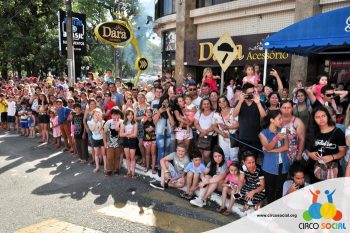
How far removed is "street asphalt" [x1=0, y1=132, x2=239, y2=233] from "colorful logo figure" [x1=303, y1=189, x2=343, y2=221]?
67.8 inches

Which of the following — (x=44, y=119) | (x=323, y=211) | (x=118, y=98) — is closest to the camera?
(x=323, y=211)

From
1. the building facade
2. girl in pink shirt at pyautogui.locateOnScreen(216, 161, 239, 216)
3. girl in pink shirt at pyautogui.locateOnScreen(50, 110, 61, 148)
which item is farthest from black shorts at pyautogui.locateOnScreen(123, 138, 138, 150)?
the building facade

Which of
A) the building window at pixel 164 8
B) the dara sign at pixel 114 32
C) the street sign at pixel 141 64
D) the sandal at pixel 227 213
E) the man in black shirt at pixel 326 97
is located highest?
the building window at pixel 164 8

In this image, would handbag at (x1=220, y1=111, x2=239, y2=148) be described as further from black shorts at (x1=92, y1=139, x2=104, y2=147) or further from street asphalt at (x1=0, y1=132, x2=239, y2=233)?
black shorts at (x1=92, y1=139, x2=104, y2=147)

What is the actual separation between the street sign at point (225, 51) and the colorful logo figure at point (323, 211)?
390 cm

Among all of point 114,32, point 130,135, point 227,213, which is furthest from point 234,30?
point 227,213

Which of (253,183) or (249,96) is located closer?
(253,183)

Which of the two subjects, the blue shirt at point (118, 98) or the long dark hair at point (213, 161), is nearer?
the long dark hair at point (213, 161)

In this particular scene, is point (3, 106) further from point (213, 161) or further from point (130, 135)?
point (213, 161)

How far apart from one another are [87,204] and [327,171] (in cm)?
392

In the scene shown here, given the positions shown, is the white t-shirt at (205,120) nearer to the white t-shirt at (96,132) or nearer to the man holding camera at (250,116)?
the man holding camera at (250,116)

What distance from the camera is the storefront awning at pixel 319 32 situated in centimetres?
575

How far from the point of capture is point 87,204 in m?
5.74

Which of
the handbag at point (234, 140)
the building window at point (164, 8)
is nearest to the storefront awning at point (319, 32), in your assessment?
the handbag at point (234, 140)
